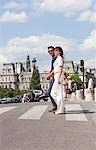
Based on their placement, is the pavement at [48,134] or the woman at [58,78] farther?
the woman at [58,78]

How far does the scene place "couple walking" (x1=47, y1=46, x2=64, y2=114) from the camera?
543 inches

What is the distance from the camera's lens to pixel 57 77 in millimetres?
13844

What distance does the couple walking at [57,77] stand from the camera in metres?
13.8

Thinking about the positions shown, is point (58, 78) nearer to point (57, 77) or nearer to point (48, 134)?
point (57, 77)

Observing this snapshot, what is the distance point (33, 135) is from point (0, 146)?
4.28 ft

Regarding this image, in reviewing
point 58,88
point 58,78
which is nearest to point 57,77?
point 58,78

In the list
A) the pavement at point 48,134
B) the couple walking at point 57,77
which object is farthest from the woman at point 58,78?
the pavement at point 48,134

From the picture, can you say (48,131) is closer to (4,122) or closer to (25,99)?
(4,122)

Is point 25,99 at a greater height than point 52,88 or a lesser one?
lesser

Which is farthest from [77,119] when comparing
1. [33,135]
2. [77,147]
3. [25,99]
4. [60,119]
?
[25,99]

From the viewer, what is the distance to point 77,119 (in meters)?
12.5

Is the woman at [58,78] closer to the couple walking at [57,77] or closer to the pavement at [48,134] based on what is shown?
the couple walking at [57,77]

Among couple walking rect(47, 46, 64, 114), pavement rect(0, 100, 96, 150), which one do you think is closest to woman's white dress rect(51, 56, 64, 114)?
couple walking rect(47, 46, 64, 114)

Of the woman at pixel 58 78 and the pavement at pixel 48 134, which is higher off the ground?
the woman at pixel 58 78
